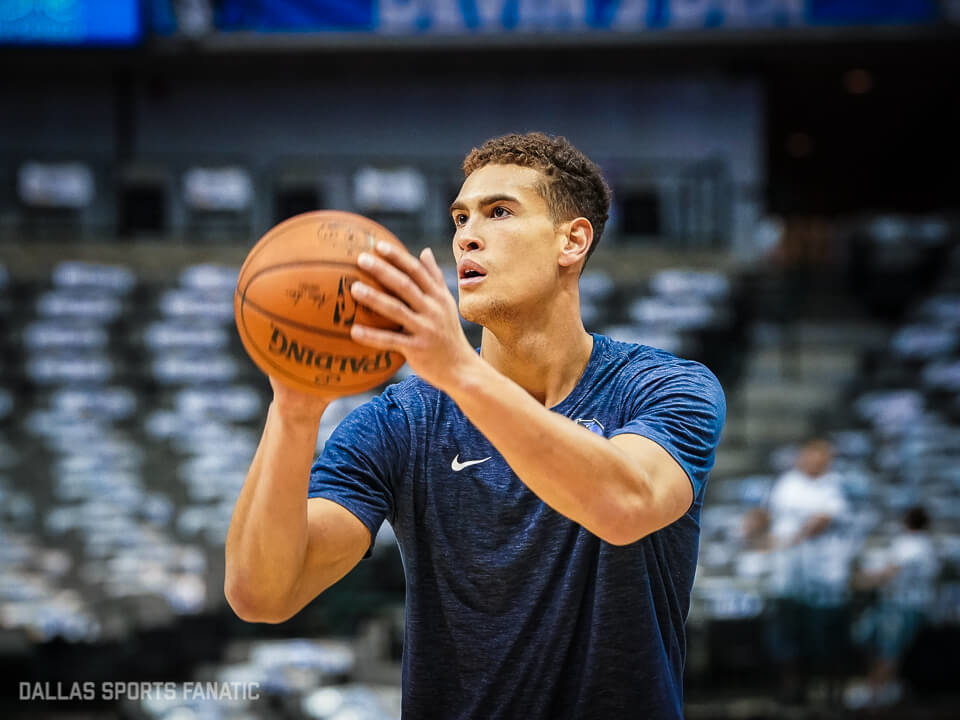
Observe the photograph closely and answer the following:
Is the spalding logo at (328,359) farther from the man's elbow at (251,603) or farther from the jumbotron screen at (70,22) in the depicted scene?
the jumbotron screen at (70,22)

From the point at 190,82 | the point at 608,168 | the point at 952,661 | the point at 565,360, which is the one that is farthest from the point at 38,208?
the point at 565,360

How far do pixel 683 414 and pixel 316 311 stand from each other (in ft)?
2.51

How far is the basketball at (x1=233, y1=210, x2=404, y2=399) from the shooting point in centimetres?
201

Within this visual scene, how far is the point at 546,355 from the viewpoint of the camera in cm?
264

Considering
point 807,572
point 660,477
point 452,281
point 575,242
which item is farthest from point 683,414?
point 452,281

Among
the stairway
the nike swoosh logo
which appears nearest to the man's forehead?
the nike swoosh logo

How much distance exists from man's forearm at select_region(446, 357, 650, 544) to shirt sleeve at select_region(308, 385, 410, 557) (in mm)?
596

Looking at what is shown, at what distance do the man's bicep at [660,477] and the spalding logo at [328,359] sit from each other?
450 millimetres

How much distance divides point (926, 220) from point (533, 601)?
11.1 m

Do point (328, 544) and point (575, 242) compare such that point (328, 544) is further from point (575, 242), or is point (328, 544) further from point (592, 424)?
point (575, 242)

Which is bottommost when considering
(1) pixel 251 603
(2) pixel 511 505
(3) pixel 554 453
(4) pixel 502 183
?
(1) pixel 251 603

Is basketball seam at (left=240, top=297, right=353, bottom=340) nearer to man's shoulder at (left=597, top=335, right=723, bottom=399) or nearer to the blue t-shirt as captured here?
the blue t-shirt

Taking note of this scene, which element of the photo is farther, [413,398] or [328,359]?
[413,398]

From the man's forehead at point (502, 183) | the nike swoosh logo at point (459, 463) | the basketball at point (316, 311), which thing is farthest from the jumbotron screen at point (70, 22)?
the basketball at point (316, 311)
